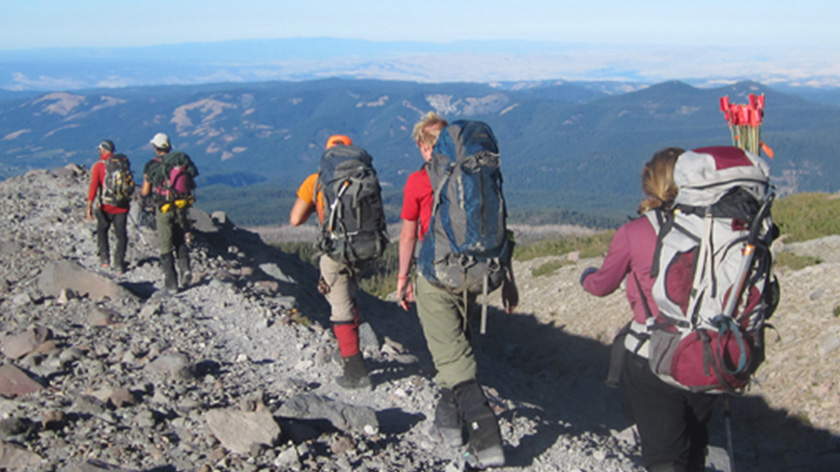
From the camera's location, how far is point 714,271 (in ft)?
11.2

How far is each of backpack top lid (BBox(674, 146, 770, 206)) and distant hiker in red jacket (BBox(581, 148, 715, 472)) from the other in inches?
10.4

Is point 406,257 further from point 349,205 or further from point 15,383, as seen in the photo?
point 15,383

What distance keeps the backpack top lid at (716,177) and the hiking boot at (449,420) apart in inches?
93.5

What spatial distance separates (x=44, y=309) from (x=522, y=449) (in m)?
6.25

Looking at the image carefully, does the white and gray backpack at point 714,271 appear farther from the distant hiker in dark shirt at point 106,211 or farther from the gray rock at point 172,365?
the distant hiker in dark shirt at point 106,211

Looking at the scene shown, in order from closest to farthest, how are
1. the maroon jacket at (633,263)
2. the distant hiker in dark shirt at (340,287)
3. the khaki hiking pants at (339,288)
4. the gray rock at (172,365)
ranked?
the maroon jacket at (633,263), the distant hiker in dark shirt at (340,287), the khaki hiking pants at (339,288), the gray rock at (172,365)

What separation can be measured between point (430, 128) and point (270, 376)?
3183mm

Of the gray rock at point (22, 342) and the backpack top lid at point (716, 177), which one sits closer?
the backpack top lid at point (716, 177)

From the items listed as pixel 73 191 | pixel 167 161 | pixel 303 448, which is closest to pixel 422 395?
pixel 303 448

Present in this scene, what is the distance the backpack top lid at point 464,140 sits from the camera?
4.51 m

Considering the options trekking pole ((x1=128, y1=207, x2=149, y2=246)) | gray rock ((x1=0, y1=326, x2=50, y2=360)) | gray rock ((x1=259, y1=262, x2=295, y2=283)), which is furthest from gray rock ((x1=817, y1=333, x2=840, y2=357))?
trekking pole ((x1=128, y1=207, x2=149, y2=246))

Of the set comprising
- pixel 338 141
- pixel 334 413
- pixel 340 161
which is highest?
pixel 338 141

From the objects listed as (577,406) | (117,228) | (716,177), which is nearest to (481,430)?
(716,177)

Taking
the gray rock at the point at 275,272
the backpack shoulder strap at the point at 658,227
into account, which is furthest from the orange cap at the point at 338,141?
the gray rock at the point at 275,272
